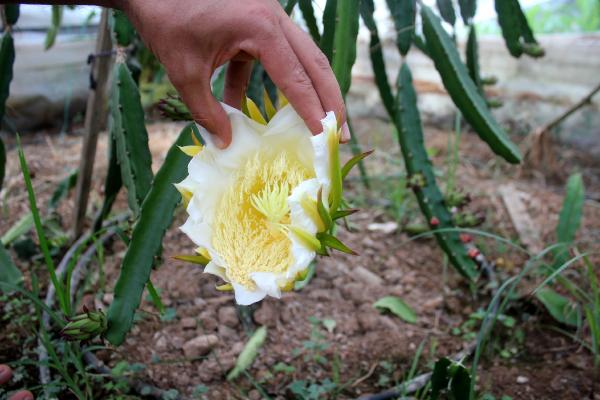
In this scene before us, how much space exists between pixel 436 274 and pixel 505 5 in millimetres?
657

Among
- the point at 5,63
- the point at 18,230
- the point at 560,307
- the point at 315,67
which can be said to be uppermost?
the point at 315,67

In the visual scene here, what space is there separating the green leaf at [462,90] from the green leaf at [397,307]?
411 millimetres

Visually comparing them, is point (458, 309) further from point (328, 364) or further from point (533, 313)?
point (328, 364)

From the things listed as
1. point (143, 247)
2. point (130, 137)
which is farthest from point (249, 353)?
point (130, 137)

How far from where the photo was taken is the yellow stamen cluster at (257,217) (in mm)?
687

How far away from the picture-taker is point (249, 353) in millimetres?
1176

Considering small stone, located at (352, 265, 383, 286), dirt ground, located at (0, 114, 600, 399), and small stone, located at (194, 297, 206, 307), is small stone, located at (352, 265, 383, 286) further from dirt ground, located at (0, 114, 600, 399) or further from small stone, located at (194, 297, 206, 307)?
small stone, located at (194, 297, 206, 307)

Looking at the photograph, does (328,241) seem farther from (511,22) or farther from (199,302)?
(511,22)

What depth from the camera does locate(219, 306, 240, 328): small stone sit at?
1293 millimetres

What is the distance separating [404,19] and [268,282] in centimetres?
78

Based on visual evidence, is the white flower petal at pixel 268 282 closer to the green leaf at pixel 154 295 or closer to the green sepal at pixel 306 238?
the green sepal at pixel 306 238

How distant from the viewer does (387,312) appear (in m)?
1.38

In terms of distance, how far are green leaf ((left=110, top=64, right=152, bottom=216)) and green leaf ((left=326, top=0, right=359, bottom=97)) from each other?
0.36 m

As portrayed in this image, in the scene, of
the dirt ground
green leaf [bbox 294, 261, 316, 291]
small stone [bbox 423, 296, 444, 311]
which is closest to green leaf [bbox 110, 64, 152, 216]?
the dirt ground
